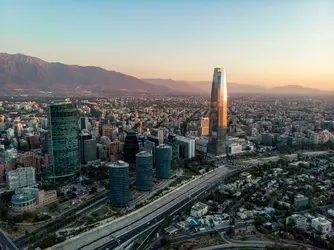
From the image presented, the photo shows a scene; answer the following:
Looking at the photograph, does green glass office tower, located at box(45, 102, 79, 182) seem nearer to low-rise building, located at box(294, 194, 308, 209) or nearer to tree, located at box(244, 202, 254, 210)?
tree, located at box(244, 202, 254, 210)

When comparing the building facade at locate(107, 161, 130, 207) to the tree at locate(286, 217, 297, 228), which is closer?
the tree at locate(286, 217, 297, 228)

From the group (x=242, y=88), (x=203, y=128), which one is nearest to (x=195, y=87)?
(x=242, y=88)

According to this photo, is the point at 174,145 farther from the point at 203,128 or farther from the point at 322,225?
the point at 322,225

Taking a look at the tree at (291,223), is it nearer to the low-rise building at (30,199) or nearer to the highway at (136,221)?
the highway at (136,221)

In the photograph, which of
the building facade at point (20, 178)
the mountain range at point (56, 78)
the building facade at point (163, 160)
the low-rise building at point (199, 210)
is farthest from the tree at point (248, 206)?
the mountain range at point (56, 78)

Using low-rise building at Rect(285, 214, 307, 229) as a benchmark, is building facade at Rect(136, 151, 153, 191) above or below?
above

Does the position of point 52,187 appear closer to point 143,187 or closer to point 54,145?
point 54,145

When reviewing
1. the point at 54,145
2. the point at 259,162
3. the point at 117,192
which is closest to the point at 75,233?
the point at 117,192

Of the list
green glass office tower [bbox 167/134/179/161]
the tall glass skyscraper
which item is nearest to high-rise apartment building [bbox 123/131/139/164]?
green glass office tower [bbox 167/134/179/161]
